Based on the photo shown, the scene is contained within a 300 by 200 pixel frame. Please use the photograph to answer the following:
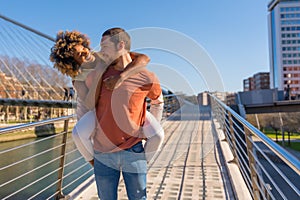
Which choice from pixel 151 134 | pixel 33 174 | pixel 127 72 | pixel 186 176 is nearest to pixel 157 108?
pixel 151 134

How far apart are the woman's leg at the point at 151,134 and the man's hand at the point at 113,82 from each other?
235 millimetres

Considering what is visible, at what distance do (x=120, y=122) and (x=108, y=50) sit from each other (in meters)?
0.30

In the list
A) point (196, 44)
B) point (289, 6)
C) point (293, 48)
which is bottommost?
point (196, 44)

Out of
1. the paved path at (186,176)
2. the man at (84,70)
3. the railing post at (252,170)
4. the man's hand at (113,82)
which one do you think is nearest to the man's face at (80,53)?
the man at (84,70)

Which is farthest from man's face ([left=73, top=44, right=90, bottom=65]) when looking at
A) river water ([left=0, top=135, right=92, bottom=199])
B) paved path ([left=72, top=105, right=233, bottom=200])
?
river water ([left=0, top=135, right=92, bottom=199])

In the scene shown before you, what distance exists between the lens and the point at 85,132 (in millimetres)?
1074

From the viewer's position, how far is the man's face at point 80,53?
0.98 m

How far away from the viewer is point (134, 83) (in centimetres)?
103

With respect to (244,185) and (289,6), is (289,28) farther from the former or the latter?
(244,185)

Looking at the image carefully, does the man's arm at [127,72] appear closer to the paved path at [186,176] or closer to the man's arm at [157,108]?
the man's arm at [157,108]

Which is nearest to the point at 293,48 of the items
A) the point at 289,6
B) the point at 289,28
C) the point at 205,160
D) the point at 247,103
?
the point at 289,28

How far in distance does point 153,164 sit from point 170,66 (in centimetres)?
131

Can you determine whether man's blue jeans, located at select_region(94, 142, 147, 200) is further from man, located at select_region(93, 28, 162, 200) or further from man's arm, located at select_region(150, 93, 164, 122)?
man's arm, located at select_region(150, 93, 164, 122)

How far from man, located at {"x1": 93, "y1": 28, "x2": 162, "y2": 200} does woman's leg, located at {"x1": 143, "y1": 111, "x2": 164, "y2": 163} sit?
3 cm
